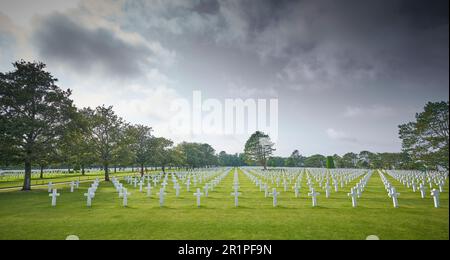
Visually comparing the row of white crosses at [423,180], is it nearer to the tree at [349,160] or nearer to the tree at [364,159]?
the tree at [364,159]

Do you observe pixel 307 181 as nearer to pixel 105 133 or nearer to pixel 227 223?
pixel 227 223

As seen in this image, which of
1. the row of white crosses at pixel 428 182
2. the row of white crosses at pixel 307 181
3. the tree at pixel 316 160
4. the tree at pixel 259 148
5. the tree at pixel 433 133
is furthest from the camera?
the tree at pixel 316 160

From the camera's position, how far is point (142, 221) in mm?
7805

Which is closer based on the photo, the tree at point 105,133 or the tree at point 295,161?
the tree at point 105,133

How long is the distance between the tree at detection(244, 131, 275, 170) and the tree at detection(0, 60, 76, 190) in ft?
200

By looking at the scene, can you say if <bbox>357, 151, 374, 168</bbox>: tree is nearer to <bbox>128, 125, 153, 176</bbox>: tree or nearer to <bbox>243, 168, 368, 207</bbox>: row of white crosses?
<bbox>243, 168, 368, 207</bbox>: row of white crosses

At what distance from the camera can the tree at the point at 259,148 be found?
74125 millimetres

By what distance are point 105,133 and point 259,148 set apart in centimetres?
5269

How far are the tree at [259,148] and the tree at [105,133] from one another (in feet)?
168

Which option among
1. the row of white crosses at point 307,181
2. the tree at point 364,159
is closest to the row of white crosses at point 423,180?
the row of white crosses at point 307,181

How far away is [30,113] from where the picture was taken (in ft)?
61.2

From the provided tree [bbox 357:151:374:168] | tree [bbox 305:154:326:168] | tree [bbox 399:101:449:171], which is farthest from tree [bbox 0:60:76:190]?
tree [bbox 357:151:374:168]
